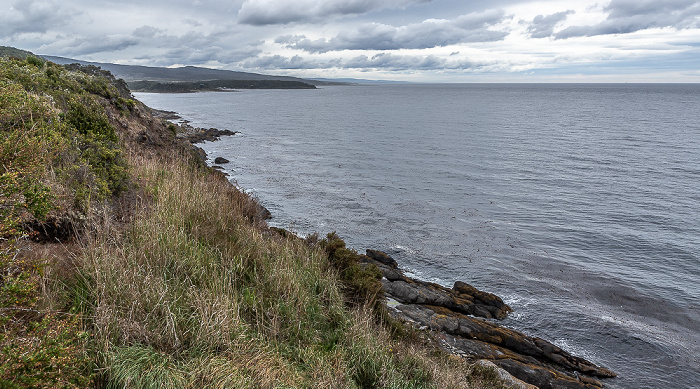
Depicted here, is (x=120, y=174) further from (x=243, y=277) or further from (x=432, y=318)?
(x=432, y=318)

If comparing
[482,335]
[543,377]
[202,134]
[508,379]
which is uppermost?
[202,134]

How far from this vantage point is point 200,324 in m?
5.25

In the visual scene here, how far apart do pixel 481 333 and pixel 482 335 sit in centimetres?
9

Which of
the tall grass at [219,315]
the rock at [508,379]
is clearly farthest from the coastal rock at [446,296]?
the tall grass at [219,315]

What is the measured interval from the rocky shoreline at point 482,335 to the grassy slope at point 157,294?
2965 mm

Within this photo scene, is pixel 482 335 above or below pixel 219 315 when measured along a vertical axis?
below

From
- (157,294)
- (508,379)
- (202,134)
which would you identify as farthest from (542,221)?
(202,134)

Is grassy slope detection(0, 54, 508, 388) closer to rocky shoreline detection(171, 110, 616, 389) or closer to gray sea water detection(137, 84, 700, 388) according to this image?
rocky shoreline detection(171, 110, 616, 389)

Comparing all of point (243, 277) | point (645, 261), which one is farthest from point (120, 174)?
point (645, 261)

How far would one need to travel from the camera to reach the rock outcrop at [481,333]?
37.6 ft

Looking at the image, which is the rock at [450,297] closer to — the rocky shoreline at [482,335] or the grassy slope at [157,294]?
the rocky shoreline at [482,335]

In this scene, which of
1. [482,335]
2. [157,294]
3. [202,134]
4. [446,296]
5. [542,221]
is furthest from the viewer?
[202,134]

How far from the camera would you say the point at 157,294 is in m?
5.39

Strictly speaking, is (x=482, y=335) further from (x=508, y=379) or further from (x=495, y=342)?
(x=508, y=379)
